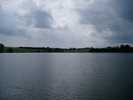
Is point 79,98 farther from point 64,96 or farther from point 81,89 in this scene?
point 81,89

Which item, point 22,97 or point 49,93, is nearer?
point 22,97

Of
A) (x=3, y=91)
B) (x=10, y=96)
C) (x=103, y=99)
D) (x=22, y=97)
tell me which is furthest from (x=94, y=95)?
(x=3, y=91)

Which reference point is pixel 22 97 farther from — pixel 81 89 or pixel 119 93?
pixel 119 93

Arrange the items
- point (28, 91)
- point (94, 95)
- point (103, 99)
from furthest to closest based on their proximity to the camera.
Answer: point (28, 91)
point (94, 95)
point (103, 99)

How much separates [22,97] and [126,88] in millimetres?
20010

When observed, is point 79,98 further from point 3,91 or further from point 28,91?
point 3,91

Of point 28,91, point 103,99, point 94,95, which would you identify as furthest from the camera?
point 28,91

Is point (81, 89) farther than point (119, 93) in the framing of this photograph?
Yes

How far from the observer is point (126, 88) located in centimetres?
4000

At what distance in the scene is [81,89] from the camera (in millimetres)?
40031

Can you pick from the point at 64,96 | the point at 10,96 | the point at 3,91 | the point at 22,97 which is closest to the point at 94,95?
the point at 64,96

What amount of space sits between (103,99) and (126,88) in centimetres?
933

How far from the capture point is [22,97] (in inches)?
1334

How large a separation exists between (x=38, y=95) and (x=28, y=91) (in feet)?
11.6
